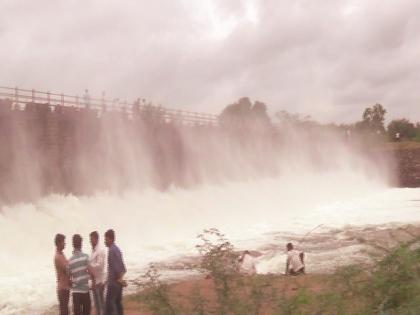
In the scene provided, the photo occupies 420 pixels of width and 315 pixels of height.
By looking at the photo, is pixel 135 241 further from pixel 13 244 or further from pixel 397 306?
pixel 397 306

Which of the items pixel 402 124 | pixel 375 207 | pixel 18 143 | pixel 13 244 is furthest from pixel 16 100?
pixel 402 124

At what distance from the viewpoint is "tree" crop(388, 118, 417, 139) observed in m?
93.9

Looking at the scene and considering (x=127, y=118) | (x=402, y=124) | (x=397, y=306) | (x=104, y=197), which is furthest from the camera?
(x=402, y=124)

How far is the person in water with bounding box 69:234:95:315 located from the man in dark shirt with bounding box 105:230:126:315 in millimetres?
362

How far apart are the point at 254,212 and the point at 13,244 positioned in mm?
17661

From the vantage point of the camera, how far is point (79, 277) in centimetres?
768

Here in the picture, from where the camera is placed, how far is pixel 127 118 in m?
31.7

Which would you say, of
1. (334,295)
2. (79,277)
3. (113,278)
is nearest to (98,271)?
(79,277)

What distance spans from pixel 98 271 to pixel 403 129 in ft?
313

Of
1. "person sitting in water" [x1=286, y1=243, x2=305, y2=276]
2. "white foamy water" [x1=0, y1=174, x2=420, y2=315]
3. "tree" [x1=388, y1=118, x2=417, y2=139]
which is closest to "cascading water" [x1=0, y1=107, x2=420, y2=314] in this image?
"white foamy water" [x1=0, y1=174, x2=420, y2=315]

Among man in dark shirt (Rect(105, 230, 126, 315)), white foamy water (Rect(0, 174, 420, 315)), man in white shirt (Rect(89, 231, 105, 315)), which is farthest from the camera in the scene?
white foamy water (Rect(0, 174, 420, 315))

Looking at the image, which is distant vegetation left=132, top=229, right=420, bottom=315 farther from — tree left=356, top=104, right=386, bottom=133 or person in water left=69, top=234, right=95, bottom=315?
tree left=356, top=104, right=386, bottom=133

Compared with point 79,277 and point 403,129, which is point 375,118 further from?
point 79,277

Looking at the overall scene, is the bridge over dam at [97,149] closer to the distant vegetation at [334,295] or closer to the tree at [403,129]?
the distant vegetation at [334,295]
